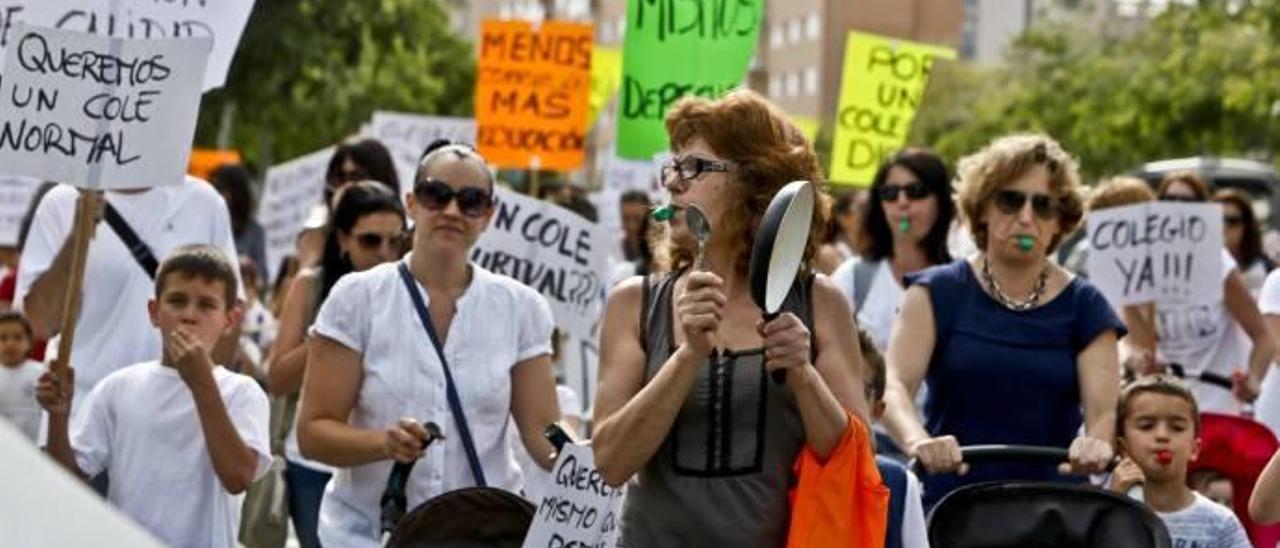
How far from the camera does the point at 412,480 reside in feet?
24.6

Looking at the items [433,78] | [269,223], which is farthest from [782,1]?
[269,223]

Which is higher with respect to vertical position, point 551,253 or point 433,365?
point 433,365

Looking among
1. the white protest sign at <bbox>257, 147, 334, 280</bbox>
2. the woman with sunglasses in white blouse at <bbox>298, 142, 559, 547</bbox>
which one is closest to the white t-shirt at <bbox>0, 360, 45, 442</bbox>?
the woman with sunglasses in white blouse at <bbox>298, 142, 559, 547</bbox>

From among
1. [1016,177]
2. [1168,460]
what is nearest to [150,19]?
[1016,177]

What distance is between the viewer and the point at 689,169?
5.78m

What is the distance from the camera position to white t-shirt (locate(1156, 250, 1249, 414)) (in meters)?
12.4

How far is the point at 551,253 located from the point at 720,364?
533cm

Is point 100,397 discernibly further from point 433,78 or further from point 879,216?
point 433,78

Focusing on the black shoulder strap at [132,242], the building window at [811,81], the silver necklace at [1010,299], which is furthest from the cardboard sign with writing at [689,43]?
the building window at [811,81]

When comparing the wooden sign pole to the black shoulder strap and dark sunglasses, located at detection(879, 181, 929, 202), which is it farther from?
dark sunglasses, located at detection(879, 181, 929, 202)

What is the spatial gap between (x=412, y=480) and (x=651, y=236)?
1597mm

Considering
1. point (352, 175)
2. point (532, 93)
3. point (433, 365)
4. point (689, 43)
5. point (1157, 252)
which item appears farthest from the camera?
point (532, 93)

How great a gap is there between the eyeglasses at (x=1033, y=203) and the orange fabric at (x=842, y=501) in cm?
259

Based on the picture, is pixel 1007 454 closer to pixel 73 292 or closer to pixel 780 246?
pixel 780 246
